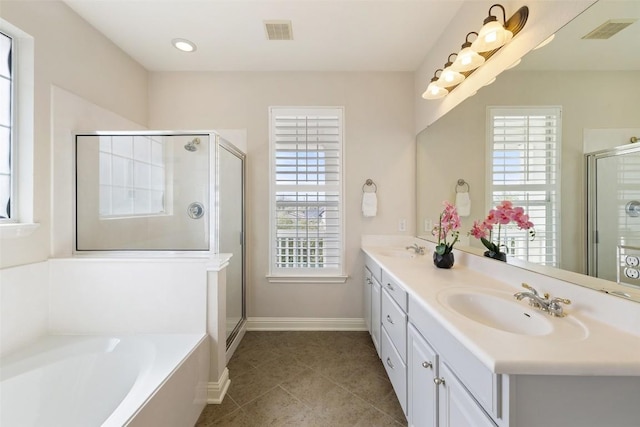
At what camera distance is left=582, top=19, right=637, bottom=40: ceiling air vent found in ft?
2.70

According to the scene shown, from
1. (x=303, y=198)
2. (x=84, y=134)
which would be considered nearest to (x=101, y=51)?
(x=84, y=134)

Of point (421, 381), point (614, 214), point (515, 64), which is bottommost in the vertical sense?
point (421, 381)

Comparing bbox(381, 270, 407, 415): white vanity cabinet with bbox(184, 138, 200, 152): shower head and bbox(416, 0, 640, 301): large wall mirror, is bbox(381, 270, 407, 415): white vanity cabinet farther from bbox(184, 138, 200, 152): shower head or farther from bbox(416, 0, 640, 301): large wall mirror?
bbox(184, 138, 200, 152): shower head

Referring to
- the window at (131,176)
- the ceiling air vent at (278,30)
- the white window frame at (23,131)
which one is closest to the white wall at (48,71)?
the white window frame at (23,131)

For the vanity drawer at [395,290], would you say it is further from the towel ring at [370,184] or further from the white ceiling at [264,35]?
the white ceiling at [264,35]

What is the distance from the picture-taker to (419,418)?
1.20m

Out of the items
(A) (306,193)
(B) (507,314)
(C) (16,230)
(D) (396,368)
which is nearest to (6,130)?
(C) (16,230)

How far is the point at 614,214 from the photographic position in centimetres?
86

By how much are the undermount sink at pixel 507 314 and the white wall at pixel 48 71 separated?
2347 mm

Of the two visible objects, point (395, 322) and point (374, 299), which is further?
point (374, 299)

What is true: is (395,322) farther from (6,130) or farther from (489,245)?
(6,130)

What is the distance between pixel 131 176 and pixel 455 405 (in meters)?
2.52

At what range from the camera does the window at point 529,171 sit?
1.08 metres

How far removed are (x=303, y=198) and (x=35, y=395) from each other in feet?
6.83
